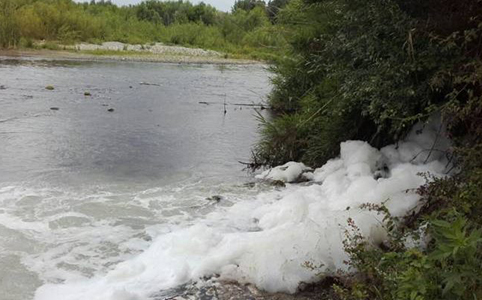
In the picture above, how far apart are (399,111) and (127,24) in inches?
1759

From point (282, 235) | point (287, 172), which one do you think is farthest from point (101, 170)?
point (282, 235)

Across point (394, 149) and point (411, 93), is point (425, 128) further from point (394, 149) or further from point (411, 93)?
point (411, 93)

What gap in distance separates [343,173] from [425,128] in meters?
1.18

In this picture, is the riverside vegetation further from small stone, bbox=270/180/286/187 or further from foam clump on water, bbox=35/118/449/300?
small stone, bbox=270/180/286/187

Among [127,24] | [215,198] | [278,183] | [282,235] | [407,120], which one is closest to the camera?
[282,235]

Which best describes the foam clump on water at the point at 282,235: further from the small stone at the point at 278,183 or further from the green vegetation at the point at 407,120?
the small stone at the point at 278,183

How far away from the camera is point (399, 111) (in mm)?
5293

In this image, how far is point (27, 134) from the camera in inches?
397

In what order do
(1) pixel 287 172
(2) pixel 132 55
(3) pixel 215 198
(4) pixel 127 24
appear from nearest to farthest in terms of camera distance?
(3) pixel 215 198, (1) pixel 287 172, (2) pixel 132 55, (4) pixel 127 24

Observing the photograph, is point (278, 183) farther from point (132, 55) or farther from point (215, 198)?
point (132, 55)

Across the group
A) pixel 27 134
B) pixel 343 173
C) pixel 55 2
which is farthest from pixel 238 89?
pixel 55 2

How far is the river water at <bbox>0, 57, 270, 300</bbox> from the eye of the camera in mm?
4809

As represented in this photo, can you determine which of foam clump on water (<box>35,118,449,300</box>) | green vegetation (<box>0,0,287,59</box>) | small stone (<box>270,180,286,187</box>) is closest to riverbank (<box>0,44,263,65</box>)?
green vegetation (<box>0,0,287,59</box>)

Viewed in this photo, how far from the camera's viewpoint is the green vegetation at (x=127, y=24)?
3228cm
